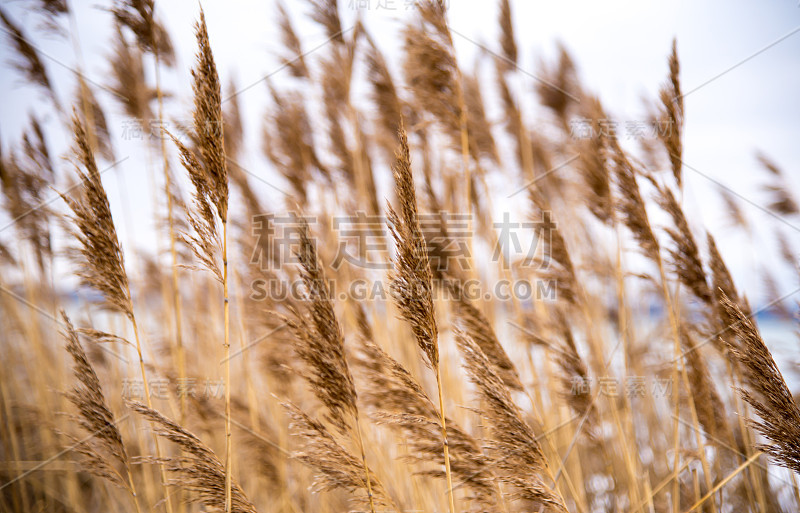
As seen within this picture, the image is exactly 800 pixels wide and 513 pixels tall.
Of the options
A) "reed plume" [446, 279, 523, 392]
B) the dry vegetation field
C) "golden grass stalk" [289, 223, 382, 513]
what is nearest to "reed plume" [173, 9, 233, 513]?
the dry vegetation field

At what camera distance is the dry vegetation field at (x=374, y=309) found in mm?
1297

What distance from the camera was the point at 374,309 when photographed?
2531mm

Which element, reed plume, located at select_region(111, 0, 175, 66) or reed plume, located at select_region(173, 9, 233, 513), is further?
reed plume, located at select_region(111, 0, 175, 66)

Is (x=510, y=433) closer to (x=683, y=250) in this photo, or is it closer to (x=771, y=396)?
(x=771, y=396)

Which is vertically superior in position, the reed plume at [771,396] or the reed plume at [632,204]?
the reed plume at [632,204]

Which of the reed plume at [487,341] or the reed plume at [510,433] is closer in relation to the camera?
the reed plume at [510,433]

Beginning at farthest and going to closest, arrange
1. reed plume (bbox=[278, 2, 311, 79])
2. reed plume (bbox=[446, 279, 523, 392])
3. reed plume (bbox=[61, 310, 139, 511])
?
reed plume (bbox=[278, 2, 311, 79]) < reed plume (bbox=[446, 279, 523, 392]) < reed plume (bbox=[61, 310, 139, 511])

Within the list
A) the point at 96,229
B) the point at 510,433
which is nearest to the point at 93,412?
the point at 96,229

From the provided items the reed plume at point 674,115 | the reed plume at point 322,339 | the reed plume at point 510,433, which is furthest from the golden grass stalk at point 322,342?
the reed plume at point 674,115

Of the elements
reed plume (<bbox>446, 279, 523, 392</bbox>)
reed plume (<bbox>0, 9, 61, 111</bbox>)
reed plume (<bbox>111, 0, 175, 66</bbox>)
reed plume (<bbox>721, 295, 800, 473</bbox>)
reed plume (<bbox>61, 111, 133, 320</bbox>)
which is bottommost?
reed plume (<bbox>721, 295, 800, 473</bbox>)

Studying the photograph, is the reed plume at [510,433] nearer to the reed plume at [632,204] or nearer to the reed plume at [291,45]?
the reed plume at [632,204]

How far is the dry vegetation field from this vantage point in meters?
1.30

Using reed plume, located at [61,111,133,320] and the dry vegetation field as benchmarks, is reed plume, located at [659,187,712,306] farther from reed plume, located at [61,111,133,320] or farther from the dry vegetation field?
reed plume, located at [61,111,133,320]

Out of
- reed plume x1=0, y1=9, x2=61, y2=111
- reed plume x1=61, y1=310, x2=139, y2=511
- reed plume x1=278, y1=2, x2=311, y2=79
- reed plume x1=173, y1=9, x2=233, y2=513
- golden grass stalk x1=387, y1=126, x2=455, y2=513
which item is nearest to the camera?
golden grass stalk x1=387, y1=126, x2=455, y2=513
